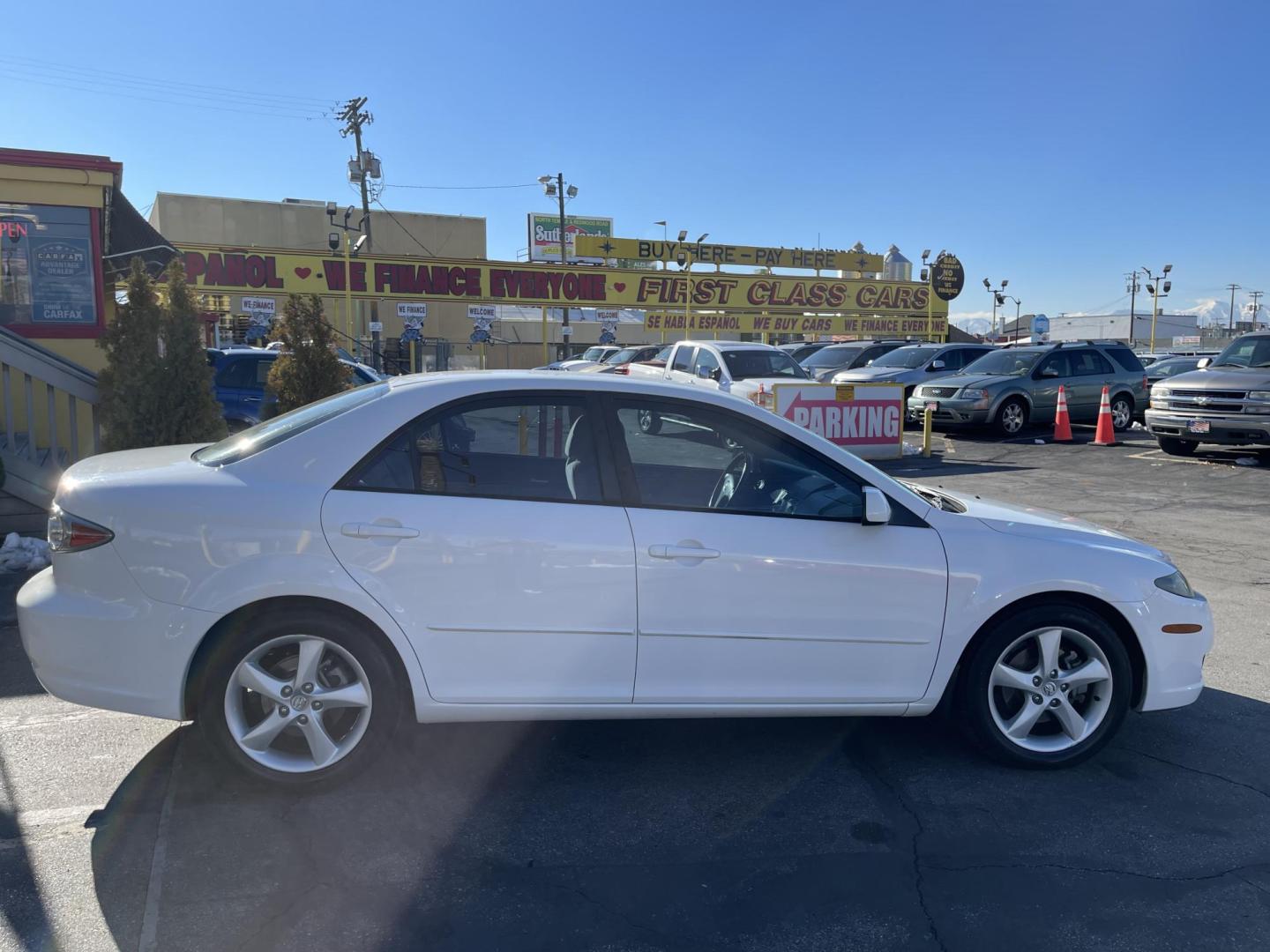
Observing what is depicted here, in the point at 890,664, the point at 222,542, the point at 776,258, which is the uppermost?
the point at 776,258

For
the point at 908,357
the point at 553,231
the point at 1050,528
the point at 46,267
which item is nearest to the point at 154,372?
the point at 46,267

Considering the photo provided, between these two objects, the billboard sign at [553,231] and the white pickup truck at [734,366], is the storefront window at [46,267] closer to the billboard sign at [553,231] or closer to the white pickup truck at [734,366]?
the white pickup truck at [734,366]

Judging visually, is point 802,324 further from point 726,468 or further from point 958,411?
point 726,468

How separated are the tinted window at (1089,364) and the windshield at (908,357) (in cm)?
286

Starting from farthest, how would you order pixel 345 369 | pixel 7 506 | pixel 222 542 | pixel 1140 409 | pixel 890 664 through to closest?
pixel 1140 409 < pixel 345 369 < pixel 7 506 < pixel 890 664 < pixel 222 542

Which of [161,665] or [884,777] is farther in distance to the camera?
[884,777]

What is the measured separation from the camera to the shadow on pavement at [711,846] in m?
2.86

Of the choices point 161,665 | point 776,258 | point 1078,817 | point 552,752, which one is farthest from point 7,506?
point 776,258

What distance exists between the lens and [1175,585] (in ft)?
13.2

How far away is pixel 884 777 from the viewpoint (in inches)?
153

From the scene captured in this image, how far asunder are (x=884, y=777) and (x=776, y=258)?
115 ft

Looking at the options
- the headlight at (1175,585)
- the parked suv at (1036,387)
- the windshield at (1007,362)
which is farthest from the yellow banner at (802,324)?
the headlight at (1175,585)

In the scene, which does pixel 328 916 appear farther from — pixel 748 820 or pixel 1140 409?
pixel 1140 409

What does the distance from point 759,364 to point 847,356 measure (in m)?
6.96
